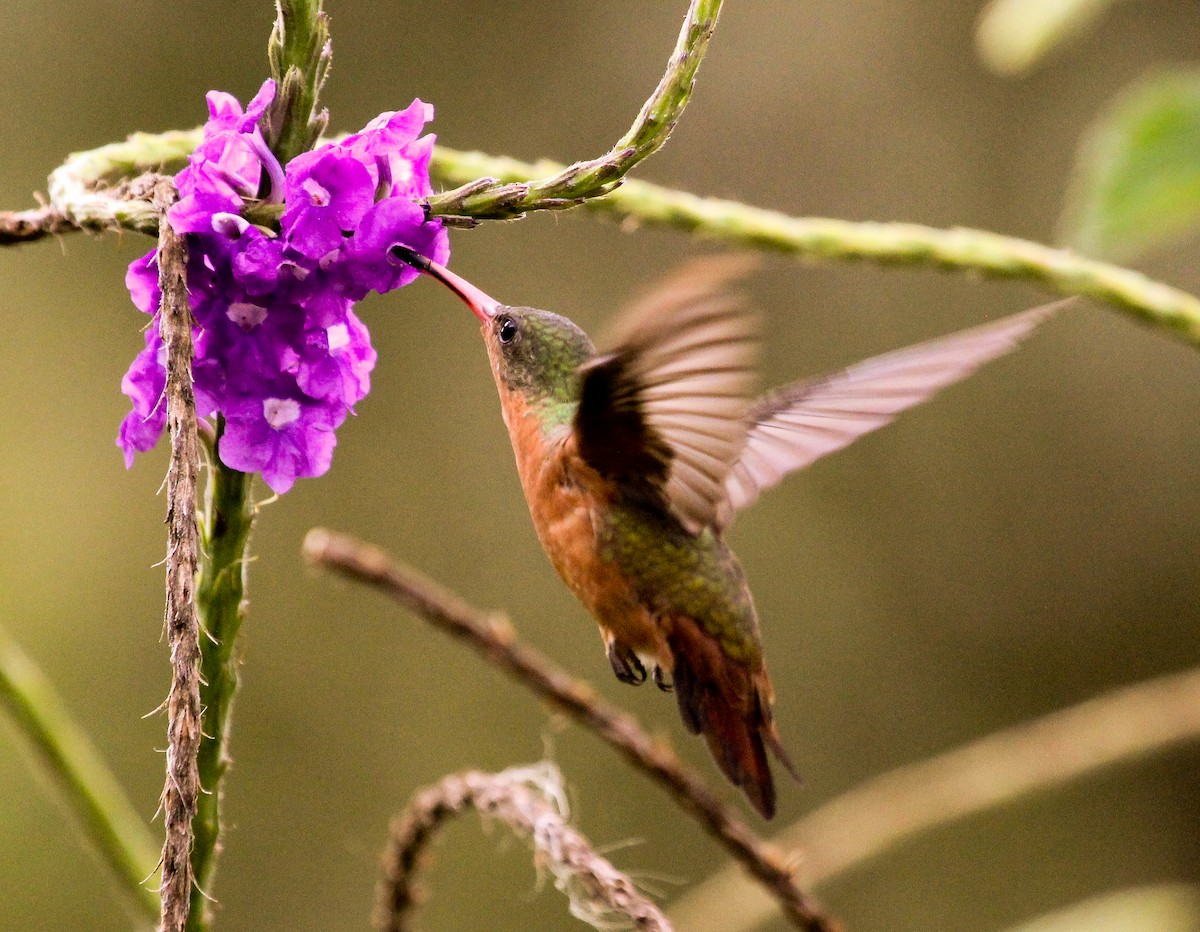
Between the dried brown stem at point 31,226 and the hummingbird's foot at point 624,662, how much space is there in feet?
3.41

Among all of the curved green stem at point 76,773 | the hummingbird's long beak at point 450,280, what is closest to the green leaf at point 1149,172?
the hummingbird's long beak at point 450,280

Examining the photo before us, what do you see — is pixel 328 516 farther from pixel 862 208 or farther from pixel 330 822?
pixel 862 208

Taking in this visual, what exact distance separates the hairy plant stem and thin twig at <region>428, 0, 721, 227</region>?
0.39 m

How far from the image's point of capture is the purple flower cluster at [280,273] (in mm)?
1161

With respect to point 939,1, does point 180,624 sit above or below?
below

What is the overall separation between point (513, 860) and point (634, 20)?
3879mm

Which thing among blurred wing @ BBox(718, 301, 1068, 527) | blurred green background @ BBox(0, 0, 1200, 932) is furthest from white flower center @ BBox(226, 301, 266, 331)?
blurred green background @ BBox(0, 0, 1200, 932)

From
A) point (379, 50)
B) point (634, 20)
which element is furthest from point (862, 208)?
point (379, 50)

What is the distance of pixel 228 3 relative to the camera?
5371mm

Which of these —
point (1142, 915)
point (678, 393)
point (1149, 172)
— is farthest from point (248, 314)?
point (1142, 915)

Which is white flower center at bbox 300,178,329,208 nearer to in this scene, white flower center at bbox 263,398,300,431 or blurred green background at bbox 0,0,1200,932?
white flower center at bbox 263,398,300,431

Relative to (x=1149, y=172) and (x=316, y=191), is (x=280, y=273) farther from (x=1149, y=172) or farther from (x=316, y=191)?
(x=1149, y=172)

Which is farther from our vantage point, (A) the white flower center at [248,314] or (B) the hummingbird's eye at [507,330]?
(B) the hummingbird's eye at [507,330]

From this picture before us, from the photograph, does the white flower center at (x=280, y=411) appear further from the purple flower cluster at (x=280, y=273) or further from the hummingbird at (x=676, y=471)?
the hummingbird at (x=676, y=471)
